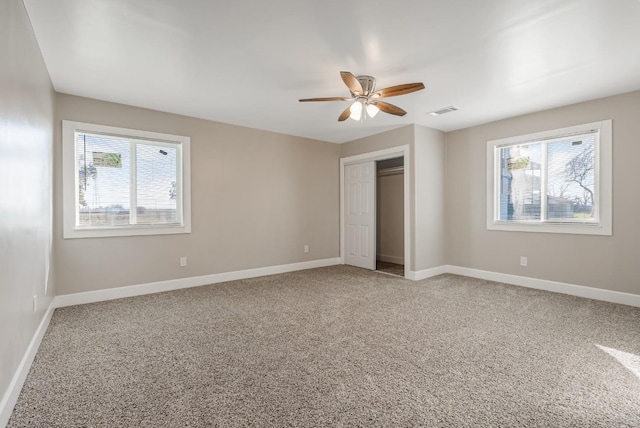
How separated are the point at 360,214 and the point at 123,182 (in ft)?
12.9

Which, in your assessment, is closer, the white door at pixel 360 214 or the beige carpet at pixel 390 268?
the beige carpet at pixel 390 268

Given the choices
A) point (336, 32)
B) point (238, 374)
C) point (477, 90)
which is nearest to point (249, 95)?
point (336, 32)

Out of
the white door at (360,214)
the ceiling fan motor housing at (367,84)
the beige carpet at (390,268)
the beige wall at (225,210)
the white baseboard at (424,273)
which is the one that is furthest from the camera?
the white door at (360,214)

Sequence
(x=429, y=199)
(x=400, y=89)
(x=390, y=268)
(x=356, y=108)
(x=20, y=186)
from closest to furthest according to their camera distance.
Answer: (x=20, y=186)
(x=400, y=89)
(x=356, y=108)
(x=429, y=199)
(x=390, y=268)

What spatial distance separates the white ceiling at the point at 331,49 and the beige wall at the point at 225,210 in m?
0.52

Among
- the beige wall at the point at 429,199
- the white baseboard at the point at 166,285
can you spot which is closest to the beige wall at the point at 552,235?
the beige wall at the point at 429,199

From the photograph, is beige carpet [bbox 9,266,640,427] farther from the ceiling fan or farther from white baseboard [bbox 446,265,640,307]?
the ceiling fan

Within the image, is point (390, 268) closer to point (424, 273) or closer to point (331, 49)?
point (424, 273)

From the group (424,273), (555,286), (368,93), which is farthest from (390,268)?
(368,93)

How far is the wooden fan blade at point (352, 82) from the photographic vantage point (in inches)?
105

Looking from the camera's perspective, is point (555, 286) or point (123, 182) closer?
point (123, 182)

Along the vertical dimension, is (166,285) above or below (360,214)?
below

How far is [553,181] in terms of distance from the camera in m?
4.29

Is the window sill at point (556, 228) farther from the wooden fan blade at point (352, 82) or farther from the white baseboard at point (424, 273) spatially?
the wooden fan blade at point (352, 82)
